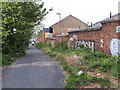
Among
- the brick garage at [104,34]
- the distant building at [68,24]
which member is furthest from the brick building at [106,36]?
the distant building at [68,24]

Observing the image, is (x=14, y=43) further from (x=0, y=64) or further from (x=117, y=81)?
(x=117, y=81)

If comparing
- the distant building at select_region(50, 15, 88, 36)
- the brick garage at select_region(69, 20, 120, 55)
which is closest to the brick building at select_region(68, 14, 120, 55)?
the brick garage at select_region(69, 20, 120, 55)

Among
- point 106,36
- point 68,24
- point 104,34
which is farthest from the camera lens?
point 68,24

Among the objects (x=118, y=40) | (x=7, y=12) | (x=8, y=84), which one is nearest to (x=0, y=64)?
(x=8, y=84)

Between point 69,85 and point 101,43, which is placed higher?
point 101,43

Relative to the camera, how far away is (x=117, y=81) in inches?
237

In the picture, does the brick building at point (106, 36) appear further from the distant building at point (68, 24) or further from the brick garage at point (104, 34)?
the distant building at point (68, 24)

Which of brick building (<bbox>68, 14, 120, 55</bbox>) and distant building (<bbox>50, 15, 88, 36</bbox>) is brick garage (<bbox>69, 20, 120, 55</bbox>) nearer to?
brick building (<bbox>68, 14, 120, 55</bbox>)

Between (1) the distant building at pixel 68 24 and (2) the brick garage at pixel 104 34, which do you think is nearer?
(2) the brick garage at pixel 104 34

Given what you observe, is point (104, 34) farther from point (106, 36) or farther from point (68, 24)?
point (68, 24)

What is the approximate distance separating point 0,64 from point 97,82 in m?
8.99

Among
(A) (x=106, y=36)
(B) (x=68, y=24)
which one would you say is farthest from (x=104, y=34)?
(B) (x=68, y=24)

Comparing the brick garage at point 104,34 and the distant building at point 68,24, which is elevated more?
the distant building at point 68,24

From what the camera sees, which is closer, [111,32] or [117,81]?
[117,81]
